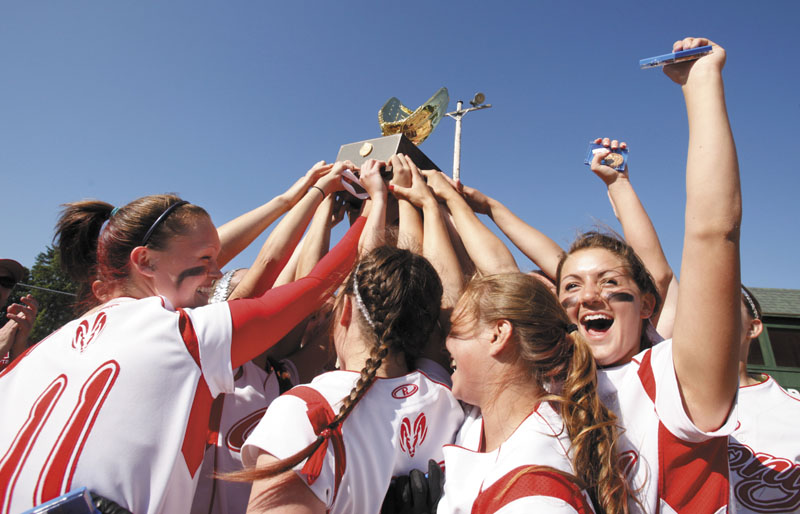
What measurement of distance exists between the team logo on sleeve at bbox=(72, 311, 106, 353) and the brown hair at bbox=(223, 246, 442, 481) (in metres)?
0.90

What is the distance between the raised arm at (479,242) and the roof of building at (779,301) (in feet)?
48.7

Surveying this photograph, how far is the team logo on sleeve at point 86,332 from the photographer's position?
4.73 feet

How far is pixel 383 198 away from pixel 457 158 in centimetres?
988

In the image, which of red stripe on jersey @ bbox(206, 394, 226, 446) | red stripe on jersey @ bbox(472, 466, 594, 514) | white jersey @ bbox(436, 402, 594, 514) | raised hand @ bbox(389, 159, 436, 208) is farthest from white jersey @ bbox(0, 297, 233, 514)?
raised hand @ bbox(389, 159, 436, 208)

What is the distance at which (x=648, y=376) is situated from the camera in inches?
56.6

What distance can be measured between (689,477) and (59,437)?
1867 millimetres

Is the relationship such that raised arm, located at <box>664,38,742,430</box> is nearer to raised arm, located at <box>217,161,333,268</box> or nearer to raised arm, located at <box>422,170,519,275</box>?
raised arm, located at <box>422,170,519,275</box>

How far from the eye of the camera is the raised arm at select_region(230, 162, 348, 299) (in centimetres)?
244

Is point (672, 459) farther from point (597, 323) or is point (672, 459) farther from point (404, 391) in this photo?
point (404, 391)

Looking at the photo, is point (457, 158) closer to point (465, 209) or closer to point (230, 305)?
point (465, 209)

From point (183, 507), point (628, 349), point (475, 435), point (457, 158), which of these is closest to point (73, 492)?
point (183, 507)

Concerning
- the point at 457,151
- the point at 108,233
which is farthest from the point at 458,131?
the point at 108,233

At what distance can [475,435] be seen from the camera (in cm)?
162

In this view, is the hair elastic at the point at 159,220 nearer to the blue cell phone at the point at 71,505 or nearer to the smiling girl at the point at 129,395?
the smiling girl at the point at 129,395
